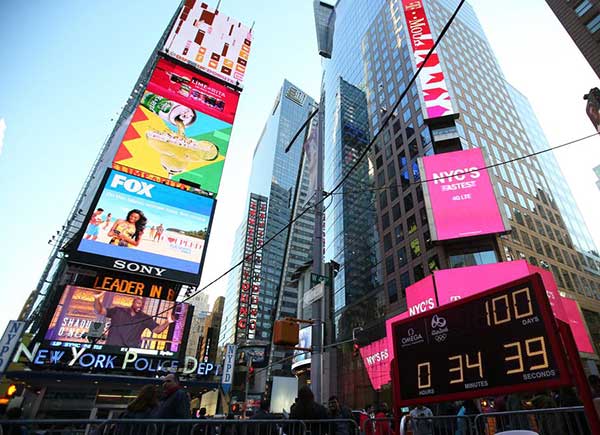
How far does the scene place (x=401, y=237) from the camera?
137 feet

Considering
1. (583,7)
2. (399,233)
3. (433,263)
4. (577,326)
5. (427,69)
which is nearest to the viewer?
(577,326)

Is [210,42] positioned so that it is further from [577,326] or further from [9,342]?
[577,326]

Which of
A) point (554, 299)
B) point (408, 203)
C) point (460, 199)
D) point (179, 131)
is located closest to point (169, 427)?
point (179, 131)

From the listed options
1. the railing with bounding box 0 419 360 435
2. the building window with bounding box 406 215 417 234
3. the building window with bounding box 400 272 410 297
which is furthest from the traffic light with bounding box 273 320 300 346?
the building window with bounding box 406 215 417 234

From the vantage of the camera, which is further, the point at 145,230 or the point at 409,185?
the point at 409,185

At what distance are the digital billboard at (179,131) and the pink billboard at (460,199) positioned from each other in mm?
21303

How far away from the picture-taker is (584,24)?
33.1 meters

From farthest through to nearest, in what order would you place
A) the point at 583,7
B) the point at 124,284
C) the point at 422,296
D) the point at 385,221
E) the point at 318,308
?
1. the point at 385,221
2. the point at 583,7
3. the point at 422,296
4. the point at 124,284
5. the point at 318,308

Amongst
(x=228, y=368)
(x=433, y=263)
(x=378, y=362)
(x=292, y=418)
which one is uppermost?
(x=433, y=263)

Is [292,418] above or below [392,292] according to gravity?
below

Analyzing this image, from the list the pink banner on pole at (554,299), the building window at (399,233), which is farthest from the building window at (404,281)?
the pink banner on pole at (554,299)

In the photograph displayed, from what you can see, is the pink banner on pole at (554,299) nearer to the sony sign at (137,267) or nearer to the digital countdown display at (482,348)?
the digital countdown display at (482,348)

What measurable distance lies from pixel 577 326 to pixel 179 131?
40890 mm

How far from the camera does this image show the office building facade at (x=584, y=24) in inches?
1266
